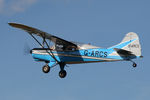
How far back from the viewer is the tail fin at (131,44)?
24859mm

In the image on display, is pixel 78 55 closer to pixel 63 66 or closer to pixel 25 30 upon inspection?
pixel 63 66

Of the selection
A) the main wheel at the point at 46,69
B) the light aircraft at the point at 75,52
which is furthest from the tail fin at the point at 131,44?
the main wheel at the point at 46,69

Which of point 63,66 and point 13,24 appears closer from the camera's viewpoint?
point 13,24

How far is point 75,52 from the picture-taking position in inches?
1040

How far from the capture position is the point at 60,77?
89.6 feet

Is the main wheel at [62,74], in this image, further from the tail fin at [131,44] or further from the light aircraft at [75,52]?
the tail fin at [131,44]

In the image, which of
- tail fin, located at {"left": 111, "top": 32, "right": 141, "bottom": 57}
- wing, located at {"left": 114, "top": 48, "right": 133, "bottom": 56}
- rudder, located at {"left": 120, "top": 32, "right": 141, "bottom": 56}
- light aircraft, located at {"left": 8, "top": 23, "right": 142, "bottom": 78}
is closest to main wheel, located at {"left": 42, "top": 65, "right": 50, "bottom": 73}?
light aircraft, located at {"left": 8, "top": 23, "right": 142, "bottom": 78}

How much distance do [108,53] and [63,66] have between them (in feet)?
10.5

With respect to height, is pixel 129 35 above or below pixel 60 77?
above

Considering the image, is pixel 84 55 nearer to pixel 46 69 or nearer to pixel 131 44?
pixel 46 69

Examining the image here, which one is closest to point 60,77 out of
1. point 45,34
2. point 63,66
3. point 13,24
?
point 63,66

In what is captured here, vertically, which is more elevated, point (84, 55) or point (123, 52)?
point (84, 55)

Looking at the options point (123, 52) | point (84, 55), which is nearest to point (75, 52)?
point (84, 55)

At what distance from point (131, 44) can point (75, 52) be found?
11.1 ft
